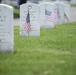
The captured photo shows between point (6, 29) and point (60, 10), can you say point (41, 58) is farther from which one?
point (60, 10)

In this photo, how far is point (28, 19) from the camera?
50.5ft

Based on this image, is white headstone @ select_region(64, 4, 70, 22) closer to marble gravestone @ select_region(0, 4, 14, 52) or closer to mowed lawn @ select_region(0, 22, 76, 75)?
mowed lawn @ select_region(0, 22, 76, 75)

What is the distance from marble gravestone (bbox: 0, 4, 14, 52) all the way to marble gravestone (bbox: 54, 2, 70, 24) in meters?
11.1

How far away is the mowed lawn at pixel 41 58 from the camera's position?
871 cm

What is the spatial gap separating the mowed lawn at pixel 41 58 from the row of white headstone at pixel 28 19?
492 mm

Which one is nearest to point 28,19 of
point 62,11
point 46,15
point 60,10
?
point 46,15

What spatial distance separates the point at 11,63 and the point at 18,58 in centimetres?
71

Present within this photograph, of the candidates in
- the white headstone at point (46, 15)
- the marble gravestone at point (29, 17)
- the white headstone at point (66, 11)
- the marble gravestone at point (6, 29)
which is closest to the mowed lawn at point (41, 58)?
the marble gravestone at point (6, 29)

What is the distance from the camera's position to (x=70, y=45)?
12.9 meters

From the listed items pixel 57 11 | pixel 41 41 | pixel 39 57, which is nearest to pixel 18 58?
pixel 39 57

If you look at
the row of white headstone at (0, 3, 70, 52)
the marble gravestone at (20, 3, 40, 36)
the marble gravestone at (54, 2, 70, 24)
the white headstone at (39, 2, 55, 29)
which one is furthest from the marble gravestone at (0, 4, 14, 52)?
the marble gravestone at (54, 2, 70, 24)

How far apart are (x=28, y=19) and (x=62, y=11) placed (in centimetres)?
767

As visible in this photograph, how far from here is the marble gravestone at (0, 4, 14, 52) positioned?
443 inches

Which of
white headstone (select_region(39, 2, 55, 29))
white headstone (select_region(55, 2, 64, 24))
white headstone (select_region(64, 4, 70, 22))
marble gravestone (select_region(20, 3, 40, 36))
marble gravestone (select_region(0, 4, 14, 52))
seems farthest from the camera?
white headstone (select_region(64, 4, 70, 22))
